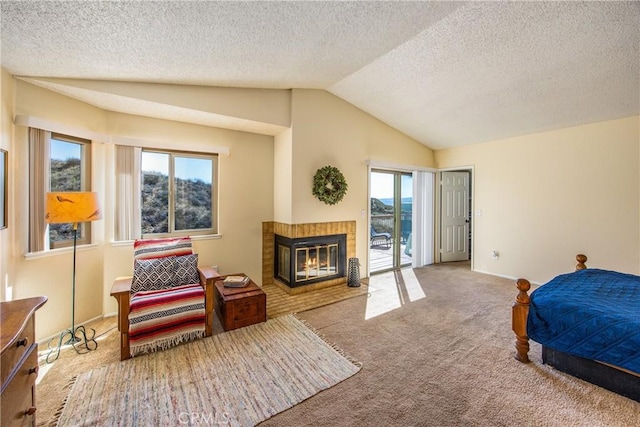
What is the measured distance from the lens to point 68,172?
9.18ft

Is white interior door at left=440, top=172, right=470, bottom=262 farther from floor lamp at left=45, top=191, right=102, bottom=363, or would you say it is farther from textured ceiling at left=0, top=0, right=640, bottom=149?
floor lamp at left=45, top=191, right=102, bottom=363

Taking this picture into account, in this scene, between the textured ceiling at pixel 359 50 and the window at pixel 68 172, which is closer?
the textured ceiling at pixel 359 50

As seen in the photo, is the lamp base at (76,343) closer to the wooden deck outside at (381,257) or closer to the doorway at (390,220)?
the doorway at (390,220)

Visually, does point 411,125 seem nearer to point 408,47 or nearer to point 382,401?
point 408,47

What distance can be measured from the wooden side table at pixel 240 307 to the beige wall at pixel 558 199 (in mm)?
4193

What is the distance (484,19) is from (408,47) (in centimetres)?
70

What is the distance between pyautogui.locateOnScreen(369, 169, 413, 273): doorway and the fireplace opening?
0.78m

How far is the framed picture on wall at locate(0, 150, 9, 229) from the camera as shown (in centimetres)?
212

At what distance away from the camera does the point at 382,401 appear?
5.82 feet

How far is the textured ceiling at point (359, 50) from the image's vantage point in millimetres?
1815

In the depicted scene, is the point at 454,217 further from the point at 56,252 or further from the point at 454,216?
the point at 56,252

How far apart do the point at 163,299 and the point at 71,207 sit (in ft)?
3.63

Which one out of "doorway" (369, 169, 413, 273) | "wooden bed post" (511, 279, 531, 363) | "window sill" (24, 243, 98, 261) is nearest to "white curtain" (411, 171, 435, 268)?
"doorway" (369, 169, 413, 273)

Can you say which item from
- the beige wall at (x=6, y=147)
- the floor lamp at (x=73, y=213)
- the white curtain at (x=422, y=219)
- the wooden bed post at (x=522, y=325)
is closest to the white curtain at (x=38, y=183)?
the beige wall at (x=6, y=147)
